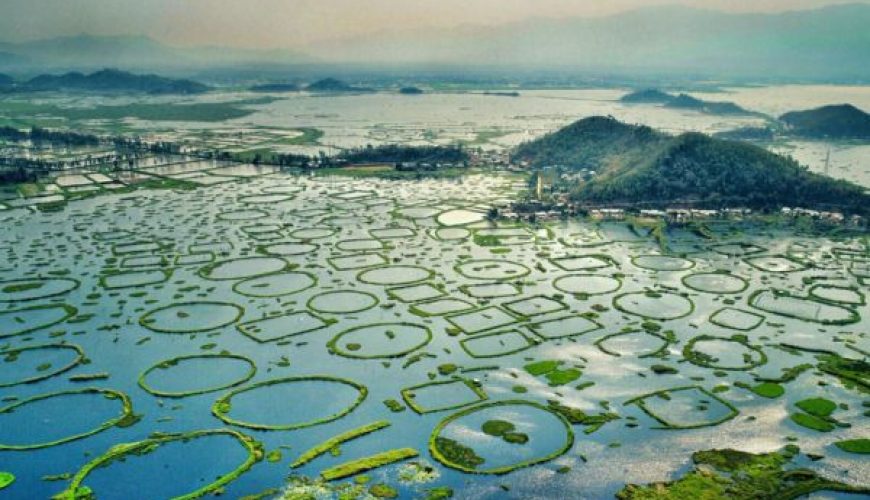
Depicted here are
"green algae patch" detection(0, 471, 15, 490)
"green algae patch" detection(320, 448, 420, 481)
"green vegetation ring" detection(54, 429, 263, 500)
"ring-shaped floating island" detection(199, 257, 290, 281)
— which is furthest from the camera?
"ring-shaped floating island" detection(199, 257, 290, 281)

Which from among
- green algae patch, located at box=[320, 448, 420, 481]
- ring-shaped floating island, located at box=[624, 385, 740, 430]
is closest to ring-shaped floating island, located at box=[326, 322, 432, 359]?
green algae patch, located at box=[320, 448, 420, 481]

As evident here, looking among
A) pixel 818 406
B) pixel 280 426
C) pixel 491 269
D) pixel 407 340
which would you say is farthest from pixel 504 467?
pixel 491 269

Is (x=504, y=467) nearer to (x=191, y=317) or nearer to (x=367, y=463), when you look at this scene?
(x=367, y=463)

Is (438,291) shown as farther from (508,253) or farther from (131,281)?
(131,281)

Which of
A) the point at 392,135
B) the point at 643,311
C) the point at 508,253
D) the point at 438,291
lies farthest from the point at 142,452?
the point at 392,135

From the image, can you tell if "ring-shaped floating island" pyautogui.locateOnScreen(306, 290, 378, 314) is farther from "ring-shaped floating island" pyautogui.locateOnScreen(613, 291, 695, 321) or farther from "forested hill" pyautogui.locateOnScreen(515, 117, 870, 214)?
"forested hill" pyautogui.locateOnScreen(515, 117, 870, 214)

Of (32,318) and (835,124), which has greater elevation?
(835,124)

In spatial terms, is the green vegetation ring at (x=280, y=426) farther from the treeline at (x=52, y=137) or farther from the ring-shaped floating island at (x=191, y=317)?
the treeline at (x=52, y=137)
